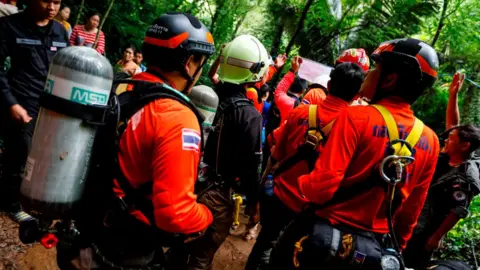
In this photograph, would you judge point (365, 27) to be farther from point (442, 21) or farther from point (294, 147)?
point (294, 147)

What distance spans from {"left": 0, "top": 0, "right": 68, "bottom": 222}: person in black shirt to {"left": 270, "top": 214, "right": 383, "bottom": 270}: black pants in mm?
2931

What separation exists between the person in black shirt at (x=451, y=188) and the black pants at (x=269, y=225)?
62.6 inches

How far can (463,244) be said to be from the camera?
5152 millimetres

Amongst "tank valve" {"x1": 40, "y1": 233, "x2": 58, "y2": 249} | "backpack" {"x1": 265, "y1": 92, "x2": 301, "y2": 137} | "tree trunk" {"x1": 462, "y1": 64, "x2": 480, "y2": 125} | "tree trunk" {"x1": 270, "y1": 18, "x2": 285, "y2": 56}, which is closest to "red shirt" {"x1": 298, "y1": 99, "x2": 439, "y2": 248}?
"tank valve" {"x1": 40, "y1": 233, "x2": 58, "y2": 249}

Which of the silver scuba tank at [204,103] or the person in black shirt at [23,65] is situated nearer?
the silver scuba tank at [204,103]

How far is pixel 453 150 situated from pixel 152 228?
11.8ft

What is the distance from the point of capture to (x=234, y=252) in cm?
501

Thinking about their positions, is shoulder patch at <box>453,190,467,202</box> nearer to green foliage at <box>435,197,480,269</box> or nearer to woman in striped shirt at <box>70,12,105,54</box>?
green foliage at <box>435,197,480,269</box>

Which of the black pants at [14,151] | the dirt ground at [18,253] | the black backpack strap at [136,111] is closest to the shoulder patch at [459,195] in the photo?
the black backpack strap at [136,111]

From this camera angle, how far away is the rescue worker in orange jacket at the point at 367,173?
212 cm

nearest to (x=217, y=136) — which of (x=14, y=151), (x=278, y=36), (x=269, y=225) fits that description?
(x=269, y=225)

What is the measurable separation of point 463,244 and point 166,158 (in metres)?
5.26

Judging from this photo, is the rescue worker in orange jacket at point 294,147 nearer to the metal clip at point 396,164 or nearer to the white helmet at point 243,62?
the white helmet at point 243,62

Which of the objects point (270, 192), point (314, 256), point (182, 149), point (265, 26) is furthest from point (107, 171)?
point (265, 26)
